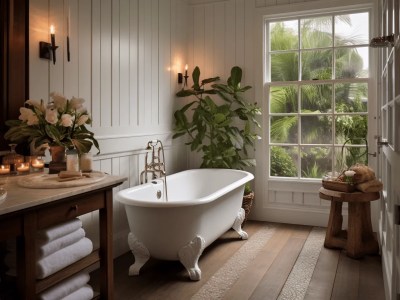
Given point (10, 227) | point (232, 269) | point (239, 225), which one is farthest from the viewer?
point (239, 225)

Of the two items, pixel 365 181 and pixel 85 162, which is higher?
pixel 85 162

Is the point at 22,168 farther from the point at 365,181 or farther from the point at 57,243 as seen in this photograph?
the point at 365,181

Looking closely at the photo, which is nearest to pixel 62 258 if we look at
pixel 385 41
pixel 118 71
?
pixel 385 41

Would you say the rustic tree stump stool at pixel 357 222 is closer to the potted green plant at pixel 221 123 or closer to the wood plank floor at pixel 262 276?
the wood plank floor at pixel 262 276

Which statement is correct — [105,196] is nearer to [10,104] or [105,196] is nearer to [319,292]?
[10,104]

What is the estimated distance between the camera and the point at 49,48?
2.55 meters

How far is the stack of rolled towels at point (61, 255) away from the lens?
169 cm

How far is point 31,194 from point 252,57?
328 cm

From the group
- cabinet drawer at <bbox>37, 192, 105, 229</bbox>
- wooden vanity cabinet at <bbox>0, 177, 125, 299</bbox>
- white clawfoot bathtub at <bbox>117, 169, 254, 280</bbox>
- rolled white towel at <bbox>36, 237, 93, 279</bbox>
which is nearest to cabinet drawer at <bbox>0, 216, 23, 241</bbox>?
wooden vanity cabinet at <bbox>0, 177, 125, 299</bbox>

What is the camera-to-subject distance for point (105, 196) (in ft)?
6.75

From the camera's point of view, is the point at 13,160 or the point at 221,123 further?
the point at 221,123

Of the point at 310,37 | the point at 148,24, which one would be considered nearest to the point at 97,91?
the point at 148,24

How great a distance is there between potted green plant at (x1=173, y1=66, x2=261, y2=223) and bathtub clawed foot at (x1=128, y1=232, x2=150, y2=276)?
1498 mm

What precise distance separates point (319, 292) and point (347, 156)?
1879mm
